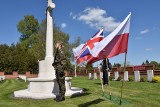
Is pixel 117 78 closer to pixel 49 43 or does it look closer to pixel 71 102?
pixel 49 43

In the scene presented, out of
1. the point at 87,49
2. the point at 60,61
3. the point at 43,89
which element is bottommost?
the point at 43,89

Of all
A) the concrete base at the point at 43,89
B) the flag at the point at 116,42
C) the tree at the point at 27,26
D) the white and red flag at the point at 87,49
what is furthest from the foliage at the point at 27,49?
the flag at the point at 116,42

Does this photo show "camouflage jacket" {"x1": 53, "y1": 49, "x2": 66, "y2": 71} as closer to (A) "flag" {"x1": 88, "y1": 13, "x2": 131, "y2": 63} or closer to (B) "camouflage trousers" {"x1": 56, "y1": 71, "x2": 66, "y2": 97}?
(B) "camouflage trousers" {"x1": 56, "y1": 71, "x2": 66, "y2": 97}

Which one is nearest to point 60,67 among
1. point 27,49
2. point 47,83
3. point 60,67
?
point 60,67

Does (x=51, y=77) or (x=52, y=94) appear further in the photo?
(x=51, y=77)

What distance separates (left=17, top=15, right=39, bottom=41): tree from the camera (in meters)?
69.8

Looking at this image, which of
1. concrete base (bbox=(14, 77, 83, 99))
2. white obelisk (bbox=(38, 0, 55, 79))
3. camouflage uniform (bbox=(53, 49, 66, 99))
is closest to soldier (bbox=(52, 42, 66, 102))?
camouflage uniform (bbox=(53, 49, 66, 99))

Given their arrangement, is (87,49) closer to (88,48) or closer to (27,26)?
(88,48)

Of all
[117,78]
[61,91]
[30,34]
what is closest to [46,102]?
[61,91]

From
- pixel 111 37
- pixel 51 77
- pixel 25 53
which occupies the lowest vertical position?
pixel 51 77

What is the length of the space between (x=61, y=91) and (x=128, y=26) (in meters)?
3.54

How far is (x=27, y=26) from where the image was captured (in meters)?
70.2

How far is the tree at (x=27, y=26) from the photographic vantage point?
6975cm

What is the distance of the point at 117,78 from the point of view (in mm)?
23812
